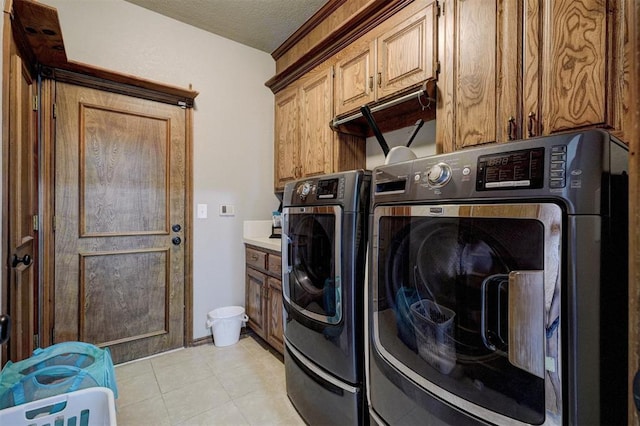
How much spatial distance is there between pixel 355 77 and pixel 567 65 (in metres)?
1.18

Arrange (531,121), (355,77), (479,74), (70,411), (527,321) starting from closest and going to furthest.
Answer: (527,321) < (70,411) < (531,121) < (479,74) < (355,77)

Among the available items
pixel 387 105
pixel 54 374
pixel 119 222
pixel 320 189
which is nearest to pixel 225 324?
pixel 119 222

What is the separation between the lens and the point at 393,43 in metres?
1.75

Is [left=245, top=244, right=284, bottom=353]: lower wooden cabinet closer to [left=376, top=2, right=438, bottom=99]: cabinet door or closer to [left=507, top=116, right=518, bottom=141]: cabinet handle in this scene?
[left=376, top=2, right=438, bottom=99]: cabinet door

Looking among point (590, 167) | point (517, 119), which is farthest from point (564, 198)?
point (517, 119)

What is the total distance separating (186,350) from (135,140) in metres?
1.74

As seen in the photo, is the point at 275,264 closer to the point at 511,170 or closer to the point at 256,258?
the point at 256,258

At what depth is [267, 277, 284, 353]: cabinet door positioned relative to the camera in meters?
2.13

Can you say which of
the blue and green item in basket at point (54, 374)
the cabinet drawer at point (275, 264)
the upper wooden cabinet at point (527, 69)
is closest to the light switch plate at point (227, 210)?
the cabinet drawer at point (275, 264)

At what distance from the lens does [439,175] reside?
0.90m

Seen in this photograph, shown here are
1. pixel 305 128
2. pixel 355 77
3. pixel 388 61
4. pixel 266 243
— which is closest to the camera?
pixel 388 61

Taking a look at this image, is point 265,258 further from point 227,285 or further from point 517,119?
point 517,119

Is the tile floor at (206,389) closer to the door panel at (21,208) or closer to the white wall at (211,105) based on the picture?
the white wall at (211,105)

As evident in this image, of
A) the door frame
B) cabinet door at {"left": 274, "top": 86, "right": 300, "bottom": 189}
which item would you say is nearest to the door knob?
the door frame
